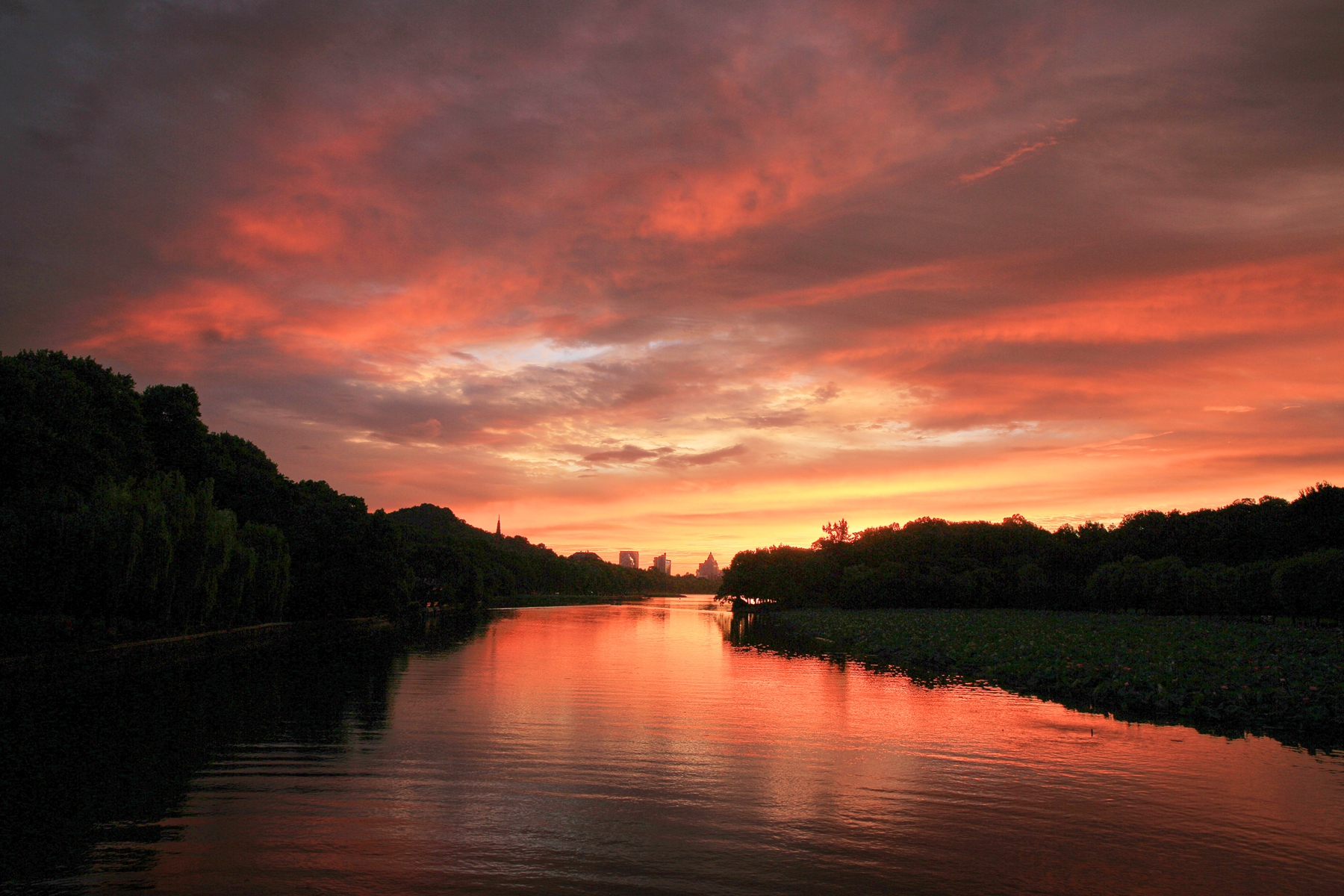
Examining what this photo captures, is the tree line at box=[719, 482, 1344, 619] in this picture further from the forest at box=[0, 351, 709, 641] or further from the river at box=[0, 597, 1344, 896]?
the forest at box=[0, 351, 709, 641]

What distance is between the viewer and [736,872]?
32.2 ft

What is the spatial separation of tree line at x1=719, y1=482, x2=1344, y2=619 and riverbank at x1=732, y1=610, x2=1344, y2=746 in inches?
738

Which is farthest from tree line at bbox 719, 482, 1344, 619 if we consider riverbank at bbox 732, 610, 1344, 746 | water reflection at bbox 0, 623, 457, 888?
water reflection at bbox 0, 623, 457, 888

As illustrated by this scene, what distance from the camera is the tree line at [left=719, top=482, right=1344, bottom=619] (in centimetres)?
6016

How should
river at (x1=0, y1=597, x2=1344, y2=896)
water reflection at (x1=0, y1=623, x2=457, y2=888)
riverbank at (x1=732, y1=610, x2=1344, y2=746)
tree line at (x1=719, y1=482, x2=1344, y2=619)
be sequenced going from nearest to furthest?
river at (x1=0, y1=597, x2=1344, y2=896) → water reflection at (x1=0, y1=623, x2=457, y2=888) → riverbank at (x1=732, y1=610, x2=1344, y2=746) → tree line at (x1=719, y1=482, x2=1344, y2=619)

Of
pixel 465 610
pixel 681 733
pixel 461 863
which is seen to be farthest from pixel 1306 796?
pixel 465 610

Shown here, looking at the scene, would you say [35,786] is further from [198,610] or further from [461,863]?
[198,610]

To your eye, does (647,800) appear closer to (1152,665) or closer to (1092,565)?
(1152,665)

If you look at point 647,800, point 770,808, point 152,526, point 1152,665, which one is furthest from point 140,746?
point 1152,665

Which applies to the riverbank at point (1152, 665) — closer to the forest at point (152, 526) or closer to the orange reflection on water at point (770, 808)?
the orange reflection on water at point (770, 808)

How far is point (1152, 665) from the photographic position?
26266 millimetres

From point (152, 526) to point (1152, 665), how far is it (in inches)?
1650

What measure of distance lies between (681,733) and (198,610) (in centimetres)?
3367

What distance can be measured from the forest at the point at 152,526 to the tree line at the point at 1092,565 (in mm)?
64046
